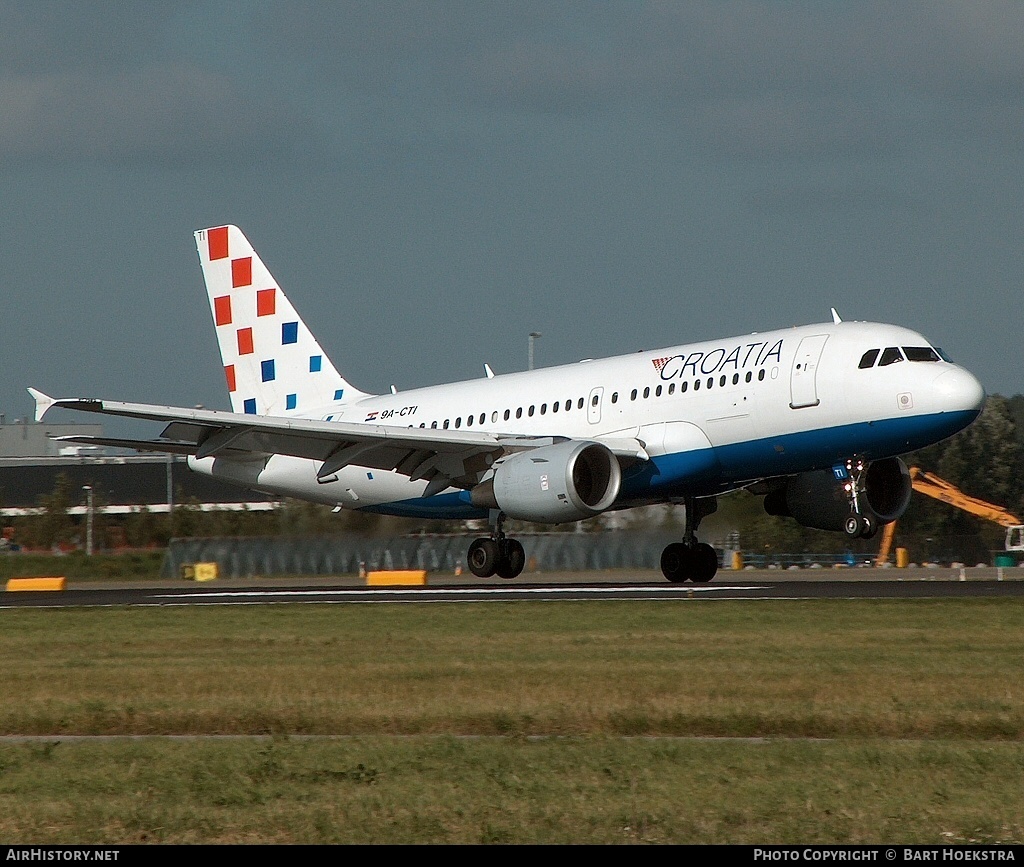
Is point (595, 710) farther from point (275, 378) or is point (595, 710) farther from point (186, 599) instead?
point (275, 378)

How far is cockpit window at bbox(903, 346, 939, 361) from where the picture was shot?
28562 mm

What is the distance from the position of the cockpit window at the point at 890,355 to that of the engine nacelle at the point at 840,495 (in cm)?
341

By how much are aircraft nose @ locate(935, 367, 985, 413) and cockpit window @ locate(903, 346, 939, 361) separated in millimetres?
510

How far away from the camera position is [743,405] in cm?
2936

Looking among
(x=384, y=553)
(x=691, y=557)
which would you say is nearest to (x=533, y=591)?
(x=691, y=557)

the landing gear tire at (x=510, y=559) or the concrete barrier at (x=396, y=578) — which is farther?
the concrete barrier at (x=396, y=578)

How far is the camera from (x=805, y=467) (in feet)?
98.4

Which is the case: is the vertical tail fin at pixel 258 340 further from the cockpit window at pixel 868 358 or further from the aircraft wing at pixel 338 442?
the cockpit window at pixel 868 358

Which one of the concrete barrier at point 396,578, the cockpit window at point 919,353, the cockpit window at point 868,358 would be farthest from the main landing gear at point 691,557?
the concrete barrier at point 396,578

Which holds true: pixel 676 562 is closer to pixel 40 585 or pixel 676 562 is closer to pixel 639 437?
pixel 639 437

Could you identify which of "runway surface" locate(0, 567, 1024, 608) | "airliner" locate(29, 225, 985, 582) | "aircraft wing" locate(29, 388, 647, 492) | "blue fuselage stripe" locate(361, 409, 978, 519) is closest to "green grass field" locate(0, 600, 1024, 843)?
"runway surface" locate(0, 567, 1024, 608)

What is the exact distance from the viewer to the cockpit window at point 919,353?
1125 inches
